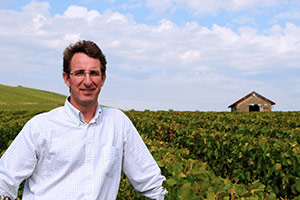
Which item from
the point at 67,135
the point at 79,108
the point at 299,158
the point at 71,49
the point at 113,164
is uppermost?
the point at 71,49

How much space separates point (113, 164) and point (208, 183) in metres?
0.97

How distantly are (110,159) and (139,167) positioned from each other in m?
0.38

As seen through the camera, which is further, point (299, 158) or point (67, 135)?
point (299, 158)

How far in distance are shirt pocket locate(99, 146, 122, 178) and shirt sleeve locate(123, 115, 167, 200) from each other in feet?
0.58

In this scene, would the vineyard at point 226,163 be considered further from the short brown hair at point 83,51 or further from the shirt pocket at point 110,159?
the short brown hair at point 83,51

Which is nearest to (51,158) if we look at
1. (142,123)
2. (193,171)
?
(193,171)

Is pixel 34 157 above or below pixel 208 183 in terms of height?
above

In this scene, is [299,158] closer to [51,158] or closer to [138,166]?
[138,166]

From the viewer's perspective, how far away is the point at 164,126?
1073 cm

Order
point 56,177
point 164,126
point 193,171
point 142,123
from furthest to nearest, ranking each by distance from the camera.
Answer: point 142,123 → point 164,126 → point 193,171 → point 56,177

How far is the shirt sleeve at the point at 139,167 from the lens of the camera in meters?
3.05

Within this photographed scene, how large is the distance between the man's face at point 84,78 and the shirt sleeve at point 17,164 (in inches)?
24.2

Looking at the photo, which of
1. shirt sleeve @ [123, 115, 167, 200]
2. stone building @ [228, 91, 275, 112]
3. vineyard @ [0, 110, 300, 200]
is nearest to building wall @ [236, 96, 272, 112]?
stone building @ [228, 91, 275, 112]

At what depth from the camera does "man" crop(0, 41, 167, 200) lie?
272 centimetres
